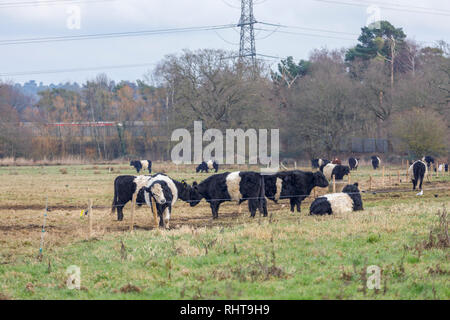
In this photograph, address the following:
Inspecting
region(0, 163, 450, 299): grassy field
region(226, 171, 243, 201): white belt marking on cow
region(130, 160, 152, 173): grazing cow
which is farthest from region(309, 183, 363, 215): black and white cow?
region(130, 160, 152, 173): grazing cow

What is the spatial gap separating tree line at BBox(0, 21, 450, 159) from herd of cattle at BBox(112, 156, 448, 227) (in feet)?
81.7

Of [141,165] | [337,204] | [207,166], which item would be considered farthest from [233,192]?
[141,165]

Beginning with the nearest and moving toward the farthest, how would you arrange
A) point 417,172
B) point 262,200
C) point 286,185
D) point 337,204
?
1. point 337,204
2. point 262,200
3. point 286,185
4. point 417,172

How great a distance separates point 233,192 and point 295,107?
119 feet

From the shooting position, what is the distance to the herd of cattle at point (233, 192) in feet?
55.1

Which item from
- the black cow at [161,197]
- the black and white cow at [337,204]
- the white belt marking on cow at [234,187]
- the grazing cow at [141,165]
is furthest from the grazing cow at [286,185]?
the grazing cow at [141,165]

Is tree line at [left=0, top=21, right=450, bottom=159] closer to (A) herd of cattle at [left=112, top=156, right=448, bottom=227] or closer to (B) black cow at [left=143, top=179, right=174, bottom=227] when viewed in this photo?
(A) herd of cattle at [left=112, top=156, right=448, bottom=227]

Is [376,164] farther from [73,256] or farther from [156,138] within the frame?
[73,256]

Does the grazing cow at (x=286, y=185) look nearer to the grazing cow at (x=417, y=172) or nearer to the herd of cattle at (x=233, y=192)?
the herd of cattle at (x=233, y=192)

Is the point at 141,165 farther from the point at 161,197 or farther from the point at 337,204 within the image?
the point at 337,204

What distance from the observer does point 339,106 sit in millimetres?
52688

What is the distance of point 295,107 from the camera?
178 feet
